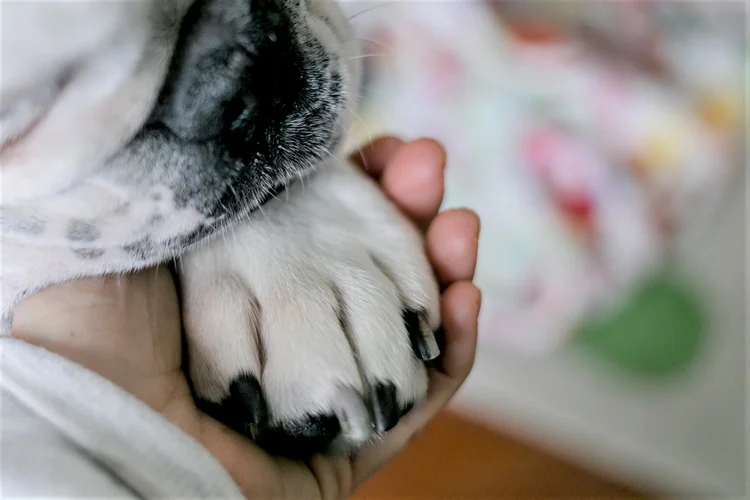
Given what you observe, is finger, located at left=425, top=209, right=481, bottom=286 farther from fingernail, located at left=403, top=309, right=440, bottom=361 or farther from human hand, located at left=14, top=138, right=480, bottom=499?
fingernail, located at left=403, top=309, right=440, bottom=361

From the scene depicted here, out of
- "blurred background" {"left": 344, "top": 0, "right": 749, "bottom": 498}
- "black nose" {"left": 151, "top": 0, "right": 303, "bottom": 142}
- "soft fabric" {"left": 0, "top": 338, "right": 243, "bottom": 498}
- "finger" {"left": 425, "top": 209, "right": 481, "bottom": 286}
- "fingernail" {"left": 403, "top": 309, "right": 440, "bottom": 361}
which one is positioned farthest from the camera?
"blurred background" {"left": 344, "top": 0, "right": 749, "bottom": 498}

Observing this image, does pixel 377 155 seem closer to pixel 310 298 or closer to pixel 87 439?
pixel 310 298

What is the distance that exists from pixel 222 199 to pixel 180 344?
182 mm

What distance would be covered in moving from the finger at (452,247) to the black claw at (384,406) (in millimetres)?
236

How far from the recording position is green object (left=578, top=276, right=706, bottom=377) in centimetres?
191

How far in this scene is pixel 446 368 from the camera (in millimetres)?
868

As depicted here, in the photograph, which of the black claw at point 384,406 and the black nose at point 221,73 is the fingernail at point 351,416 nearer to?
the black claw at point 384,406

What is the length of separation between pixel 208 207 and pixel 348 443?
0.31 metres

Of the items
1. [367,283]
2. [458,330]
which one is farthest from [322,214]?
[458,330]

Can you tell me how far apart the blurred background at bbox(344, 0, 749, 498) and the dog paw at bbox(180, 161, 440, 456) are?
96 centimetres

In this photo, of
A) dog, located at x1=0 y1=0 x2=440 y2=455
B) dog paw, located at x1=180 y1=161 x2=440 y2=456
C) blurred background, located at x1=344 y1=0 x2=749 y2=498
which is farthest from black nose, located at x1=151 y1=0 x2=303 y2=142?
blurred background, located at x1=344 y1=0 x2=749 y2=498

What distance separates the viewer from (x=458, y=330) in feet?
2.75

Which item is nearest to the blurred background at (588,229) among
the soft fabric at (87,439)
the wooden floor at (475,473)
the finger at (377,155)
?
the wooden floor at (475,473)

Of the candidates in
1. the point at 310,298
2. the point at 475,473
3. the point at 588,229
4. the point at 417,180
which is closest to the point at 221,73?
the point at 310,298
